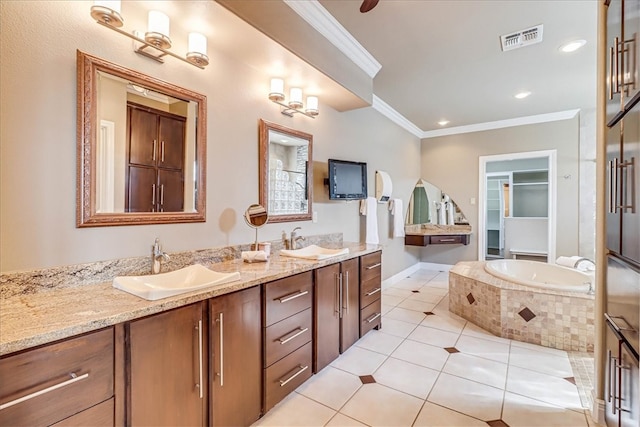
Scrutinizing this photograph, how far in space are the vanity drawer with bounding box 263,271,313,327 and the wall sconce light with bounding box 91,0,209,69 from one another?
1.42m

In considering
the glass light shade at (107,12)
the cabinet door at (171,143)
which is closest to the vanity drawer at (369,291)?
the cabinet door at (171,143)

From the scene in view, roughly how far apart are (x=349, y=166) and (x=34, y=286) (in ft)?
8.50

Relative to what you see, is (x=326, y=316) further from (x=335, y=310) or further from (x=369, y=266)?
(x=369, y=266)

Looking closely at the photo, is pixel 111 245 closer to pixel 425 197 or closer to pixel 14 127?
pixel 14 127

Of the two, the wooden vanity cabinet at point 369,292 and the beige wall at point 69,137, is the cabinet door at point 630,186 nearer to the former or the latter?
the wooden vanity cabinet at point 369,292

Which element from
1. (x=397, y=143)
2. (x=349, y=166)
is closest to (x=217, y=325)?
(x=349, y=166)

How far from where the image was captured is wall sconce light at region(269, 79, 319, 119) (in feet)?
7.57

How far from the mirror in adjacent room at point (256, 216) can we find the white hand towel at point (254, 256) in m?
0.14

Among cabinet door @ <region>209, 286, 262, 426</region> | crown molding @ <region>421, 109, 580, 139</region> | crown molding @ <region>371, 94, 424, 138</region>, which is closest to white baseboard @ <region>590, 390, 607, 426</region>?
cabinet door @ <region>209, 286, 262, 426</region>

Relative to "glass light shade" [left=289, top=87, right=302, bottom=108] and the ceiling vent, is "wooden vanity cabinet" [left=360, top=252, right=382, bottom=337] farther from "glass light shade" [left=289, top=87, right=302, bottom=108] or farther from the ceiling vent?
the ceiling vent

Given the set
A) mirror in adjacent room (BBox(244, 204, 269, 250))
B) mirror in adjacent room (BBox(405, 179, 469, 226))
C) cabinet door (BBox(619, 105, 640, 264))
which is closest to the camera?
cabinet door (BBox(619, 105, 640, 264))

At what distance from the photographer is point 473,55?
9.12ft

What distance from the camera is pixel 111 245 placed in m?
1.53

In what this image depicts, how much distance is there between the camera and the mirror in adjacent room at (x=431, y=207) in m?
5.35
